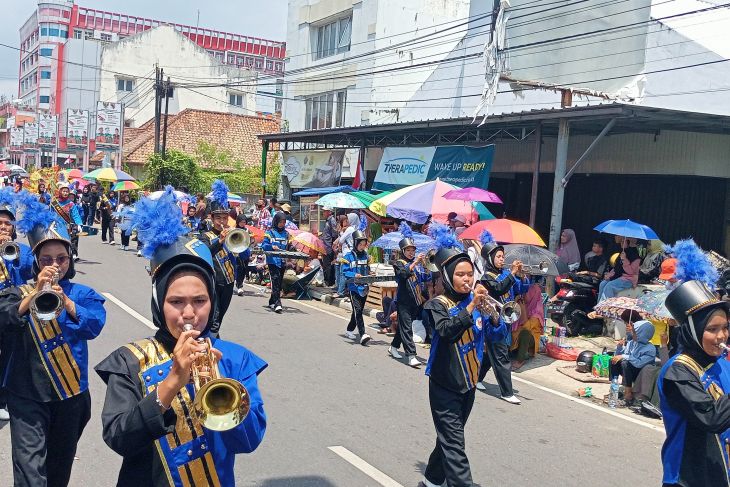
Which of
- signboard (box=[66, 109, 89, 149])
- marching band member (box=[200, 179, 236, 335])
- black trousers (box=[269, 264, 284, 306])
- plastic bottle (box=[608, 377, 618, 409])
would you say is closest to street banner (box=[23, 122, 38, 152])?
signboard (box=[66, 109, 89, 149])

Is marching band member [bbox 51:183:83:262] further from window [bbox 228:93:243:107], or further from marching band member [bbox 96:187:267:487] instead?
window [bbox 228:93:243:107]

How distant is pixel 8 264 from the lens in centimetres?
587

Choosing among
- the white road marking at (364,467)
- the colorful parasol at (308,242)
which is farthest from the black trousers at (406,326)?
the colorful parasol at (308,242)

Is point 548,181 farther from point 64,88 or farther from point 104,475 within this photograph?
point 64,88

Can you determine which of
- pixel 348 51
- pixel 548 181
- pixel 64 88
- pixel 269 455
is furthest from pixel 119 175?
pixel 64 88

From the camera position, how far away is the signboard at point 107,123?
42.0m

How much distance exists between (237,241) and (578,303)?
20.8ft

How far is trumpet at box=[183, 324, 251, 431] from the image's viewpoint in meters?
2.42

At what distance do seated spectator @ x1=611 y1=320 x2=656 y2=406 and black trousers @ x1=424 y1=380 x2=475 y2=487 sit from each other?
4.34 meters

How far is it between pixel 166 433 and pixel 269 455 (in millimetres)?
3704

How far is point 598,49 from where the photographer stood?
18.0 meters

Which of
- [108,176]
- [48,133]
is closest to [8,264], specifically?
[108,176]

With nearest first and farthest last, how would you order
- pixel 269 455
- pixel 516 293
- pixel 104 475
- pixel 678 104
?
1. pixel 104 475
2. pixel 269 455
3. pixel 516 293
4. pixel 678 104

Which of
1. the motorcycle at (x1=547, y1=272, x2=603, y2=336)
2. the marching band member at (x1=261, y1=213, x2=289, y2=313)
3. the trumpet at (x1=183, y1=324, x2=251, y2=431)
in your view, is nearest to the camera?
the trumpet at (x1=183, y1=324, x2=251, y2=431)
